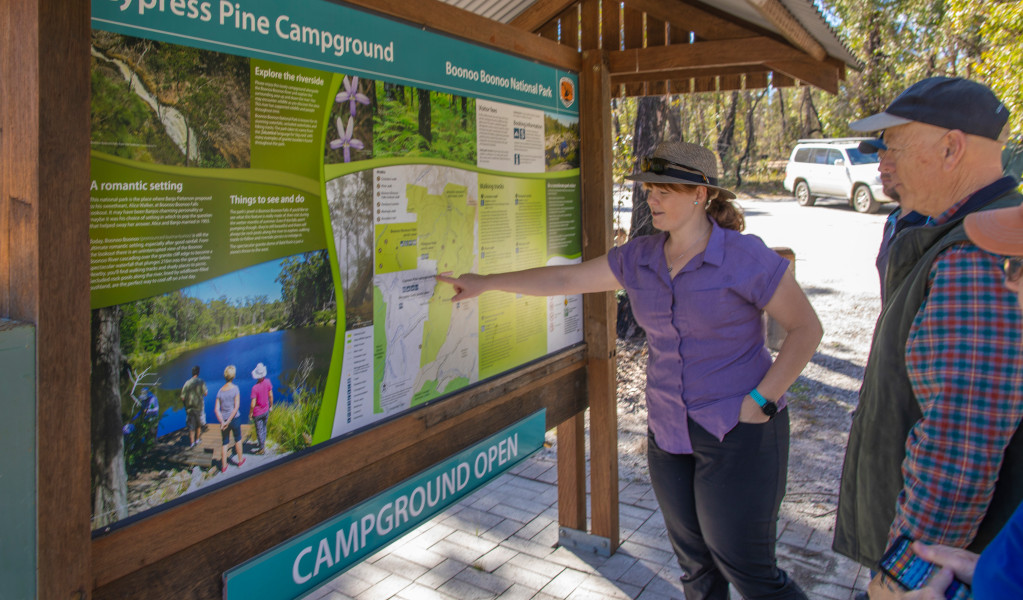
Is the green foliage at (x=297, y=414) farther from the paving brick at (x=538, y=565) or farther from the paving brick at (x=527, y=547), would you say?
the paving brick at (x=527, y=547)

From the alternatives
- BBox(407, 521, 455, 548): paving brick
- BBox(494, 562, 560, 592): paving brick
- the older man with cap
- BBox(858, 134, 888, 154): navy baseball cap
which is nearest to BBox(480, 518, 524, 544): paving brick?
BBox(407, 521, 455, 548): paving brick

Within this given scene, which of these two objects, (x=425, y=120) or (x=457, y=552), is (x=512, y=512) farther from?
(x=425, y=120)

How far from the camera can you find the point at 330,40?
228 cm

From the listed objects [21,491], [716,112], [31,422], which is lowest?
[21,491]

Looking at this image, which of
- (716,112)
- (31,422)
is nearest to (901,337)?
(31,422)

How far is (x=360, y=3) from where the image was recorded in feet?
7.83

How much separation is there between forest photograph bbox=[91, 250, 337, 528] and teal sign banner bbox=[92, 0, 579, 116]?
59 cm

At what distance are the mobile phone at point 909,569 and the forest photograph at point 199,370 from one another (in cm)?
156

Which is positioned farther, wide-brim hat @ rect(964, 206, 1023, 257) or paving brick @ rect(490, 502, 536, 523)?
paving brick @ rect(490, 502, 536, 523)

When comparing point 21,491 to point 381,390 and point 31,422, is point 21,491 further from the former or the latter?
point 381,390

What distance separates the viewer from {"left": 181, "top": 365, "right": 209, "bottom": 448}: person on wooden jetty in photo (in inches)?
74.2

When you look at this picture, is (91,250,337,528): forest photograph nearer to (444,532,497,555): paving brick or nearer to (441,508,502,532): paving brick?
(444,532,497,555): paving brick

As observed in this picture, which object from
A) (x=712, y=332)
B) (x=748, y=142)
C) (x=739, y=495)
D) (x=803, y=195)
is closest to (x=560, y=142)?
(x=712, y=332)

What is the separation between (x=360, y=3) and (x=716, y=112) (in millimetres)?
25605
